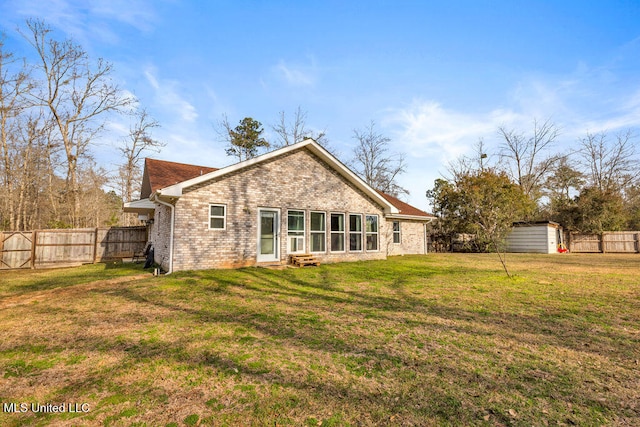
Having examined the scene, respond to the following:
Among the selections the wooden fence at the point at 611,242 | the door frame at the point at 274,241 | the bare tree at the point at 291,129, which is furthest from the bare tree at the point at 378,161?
the door frame at the point at 274,241

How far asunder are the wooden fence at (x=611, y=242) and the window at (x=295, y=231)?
978 inches

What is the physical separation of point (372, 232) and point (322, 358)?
11.5 m

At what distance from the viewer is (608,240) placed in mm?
22844

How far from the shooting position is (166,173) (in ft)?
44.0

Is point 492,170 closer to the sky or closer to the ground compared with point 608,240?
closer to the sky

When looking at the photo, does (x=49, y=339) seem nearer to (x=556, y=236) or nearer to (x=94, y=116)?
(x=94, y=116)

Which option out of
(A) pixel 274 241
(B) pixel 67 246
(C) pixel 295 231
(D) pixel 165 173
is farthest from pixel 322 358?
(B) pixel 67 246

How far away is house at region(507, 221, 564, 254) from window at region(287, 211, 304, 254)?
57.8 feet

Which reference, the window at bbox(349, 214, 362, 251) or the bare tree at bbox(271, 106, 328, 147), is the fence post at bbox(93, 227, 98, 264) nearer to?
the window at bbox(349, 214, 362, 251)

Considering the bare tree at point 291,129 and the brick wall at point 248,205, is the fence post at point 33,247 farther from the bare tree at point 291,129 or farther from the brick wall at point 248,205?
the bare tree at point 291,129

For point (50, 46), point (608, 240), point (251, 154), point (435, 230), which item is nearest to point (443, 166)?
point (435, 230)

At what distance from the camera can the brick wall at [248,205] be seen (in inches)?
390

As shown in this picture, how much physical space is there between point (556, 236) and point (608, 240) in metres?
3.89

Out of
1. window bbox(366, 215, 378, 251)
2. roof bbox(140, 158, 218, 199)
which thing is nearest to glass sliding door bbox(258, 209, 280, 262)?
roof bbox(140, 158, 218, 199)
